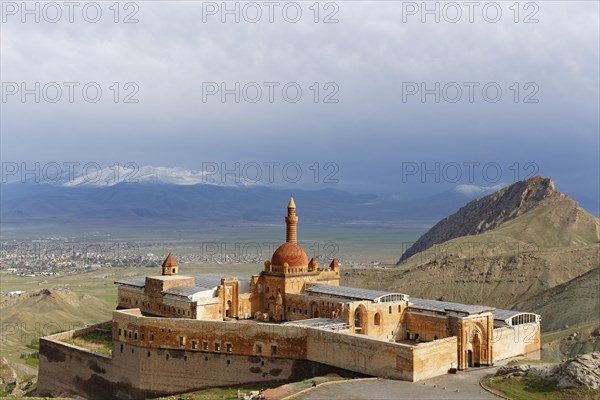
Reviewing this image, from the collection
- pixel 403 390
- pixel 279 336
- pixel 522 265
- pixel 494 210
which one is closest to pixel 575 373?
pixel 403 390

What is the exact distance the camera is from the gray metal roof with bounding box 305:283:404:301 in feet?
185

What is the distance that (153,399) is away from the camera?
53.8 m

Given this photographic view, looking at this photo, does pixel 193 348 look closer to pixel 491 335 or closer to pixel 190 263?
pixel 491 335

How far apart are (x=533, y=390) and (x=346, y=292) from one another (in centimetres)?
1910

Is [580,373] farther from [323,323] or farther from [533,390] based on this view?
[323,323]

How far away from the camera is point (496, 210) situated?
482 feet

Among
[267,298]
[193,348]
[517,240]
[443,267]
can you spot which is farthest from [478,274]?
[193,348]

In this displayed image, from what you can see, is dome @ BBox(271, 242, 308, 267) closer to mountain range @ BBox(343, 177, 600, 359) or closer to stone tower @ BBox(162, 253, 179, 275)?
stone tower @ BBox(162, 253, 179, 275)

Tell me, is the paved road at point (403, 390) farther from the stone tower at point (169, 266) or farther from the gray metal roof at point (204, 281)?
the stone tower at point (169, 266)

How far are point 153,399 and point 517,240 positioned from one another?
268ft

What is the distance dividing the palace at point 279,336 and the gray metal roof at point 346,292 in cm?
11

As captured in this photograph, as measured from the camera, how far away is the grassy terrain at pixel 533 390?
4062 cm

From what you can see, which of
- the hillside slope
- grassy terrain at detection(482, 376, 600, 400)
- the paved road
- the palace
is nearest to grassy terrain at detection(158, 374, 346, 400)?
the palace

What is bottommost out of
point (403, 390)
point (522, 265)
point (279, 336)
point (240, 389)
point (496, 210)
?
point (240, 389)
